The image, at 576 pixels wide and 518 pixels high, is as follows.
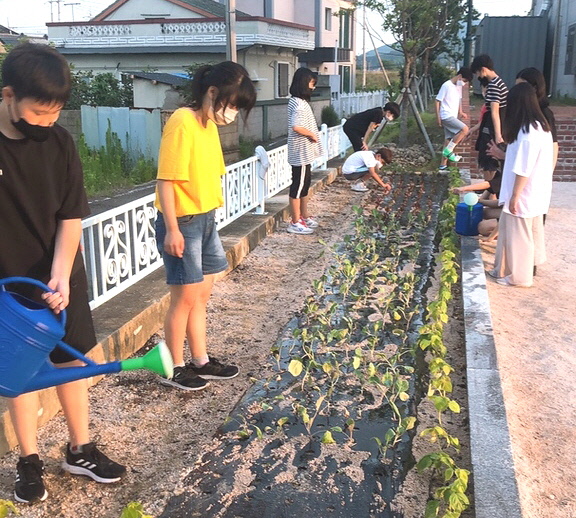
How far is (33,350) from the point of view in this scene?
6.91 feet

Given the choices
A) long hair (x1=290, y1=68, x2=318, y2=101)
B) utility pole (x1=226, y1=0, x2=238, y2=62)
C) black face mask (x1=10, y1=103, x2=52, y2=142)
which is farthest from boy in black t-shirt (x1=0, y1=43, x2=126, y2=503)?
utility pole (x1=226, y1=0, x2=238, y2=62)

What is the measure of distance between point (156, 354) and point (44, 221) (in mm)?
633

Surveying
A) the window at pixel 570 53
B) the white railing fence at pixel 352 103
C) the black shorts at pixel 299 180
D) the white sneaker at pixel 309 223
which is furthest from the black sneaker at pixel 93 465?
the white railing fence at pixel 352 103

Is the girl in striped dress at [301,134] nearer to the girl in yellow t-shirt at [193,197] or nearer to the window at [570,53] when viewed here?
the girl in yellow t-shirt at [193,197]

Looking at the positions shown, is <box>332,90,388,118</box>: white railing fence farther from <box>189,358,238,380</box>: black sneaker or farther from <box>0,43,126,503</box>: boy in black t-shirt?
<box>0,43,126,503</box>: boy in black t-shirt

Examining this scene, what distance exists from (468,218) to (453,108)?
464cm

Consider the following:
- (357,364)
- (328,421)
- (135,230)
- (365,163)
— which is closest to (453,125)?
(365,163)

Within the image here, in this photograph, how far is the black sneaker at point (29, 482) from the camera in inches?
97.7

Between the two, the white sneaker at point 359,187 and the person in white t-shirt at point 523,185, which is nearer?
the person in white t-shirt at point 523,185

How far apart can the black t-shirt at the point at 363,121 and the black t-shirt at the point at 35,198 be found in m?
7.29

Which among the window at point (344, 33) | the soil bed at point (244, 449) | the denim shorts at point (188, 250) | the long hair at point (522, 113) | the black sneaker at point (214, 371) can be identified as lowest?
the soil bed at point (244, 449)

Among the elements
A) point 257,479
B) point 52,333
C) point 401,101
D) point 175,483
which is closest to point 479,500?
point 257,479

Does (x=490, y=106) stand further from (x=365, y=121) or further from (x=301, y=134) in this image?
(x=301, y=134)

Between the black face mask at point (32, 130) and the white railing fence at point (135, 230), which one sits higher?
the black face mask at point (32, 130)
